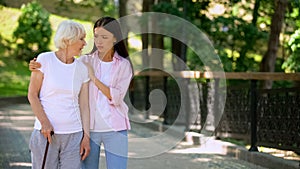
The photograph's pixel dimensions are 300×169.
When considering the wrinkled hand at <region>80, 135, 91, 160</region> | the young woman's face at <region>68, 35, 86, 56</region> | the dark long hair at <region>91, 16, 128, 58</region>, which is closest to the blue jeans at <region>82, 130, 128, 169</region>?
the wrinkled hand at <region>80, 135, 91, 160</region>

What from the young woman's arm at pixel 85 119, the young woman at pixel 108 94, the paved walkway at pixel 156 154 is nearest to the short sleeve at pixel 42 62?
the young woman's arm at pixel 85 119

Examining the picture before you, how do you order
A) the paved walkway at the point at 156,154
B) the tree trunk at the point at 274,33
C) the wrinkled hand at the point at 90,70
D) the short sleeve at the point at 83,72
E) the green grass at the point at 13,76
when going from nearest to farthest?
the short sleeve at the point at 83,72
the wrinkled hand at the point at 90,70
the paved walkway at the point at 156,154
the tree trunk at the point at 274,33
the green grass at the point at 13,76

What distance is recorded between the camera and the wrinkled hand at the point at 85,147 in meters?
4.00

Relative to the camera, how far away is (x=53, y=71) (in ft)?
12.5

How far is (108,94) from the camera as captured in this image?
421 cm

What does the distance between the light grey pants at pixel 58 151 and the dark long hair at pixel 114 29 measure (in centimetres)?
72

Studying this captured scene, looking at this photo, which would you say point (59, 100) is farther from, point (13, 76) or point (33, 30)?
point (33, 30)

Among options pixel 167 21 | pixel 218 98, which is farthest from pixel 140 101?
pixel 218 98

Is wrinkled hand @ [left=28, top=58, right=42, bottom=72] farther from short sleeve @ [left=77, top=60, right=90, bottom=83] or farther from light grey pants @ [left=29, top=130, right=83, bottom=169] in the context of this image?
light grey pants @ [left=29, top=130, right=83, bottom=169]

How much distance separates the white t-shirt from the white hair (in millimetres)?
112

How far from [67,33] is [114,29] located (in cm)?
55

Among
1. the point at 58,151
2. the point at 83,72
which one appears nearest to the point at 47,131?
the point at 58,151

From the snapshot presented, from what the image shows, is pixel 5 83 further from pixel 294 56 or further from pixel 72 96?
pixel 72 96

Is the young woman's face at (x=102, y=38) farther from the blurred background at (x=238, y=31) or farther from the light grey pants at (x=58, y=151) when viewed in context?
the blurred background at (x=238, y=31)
